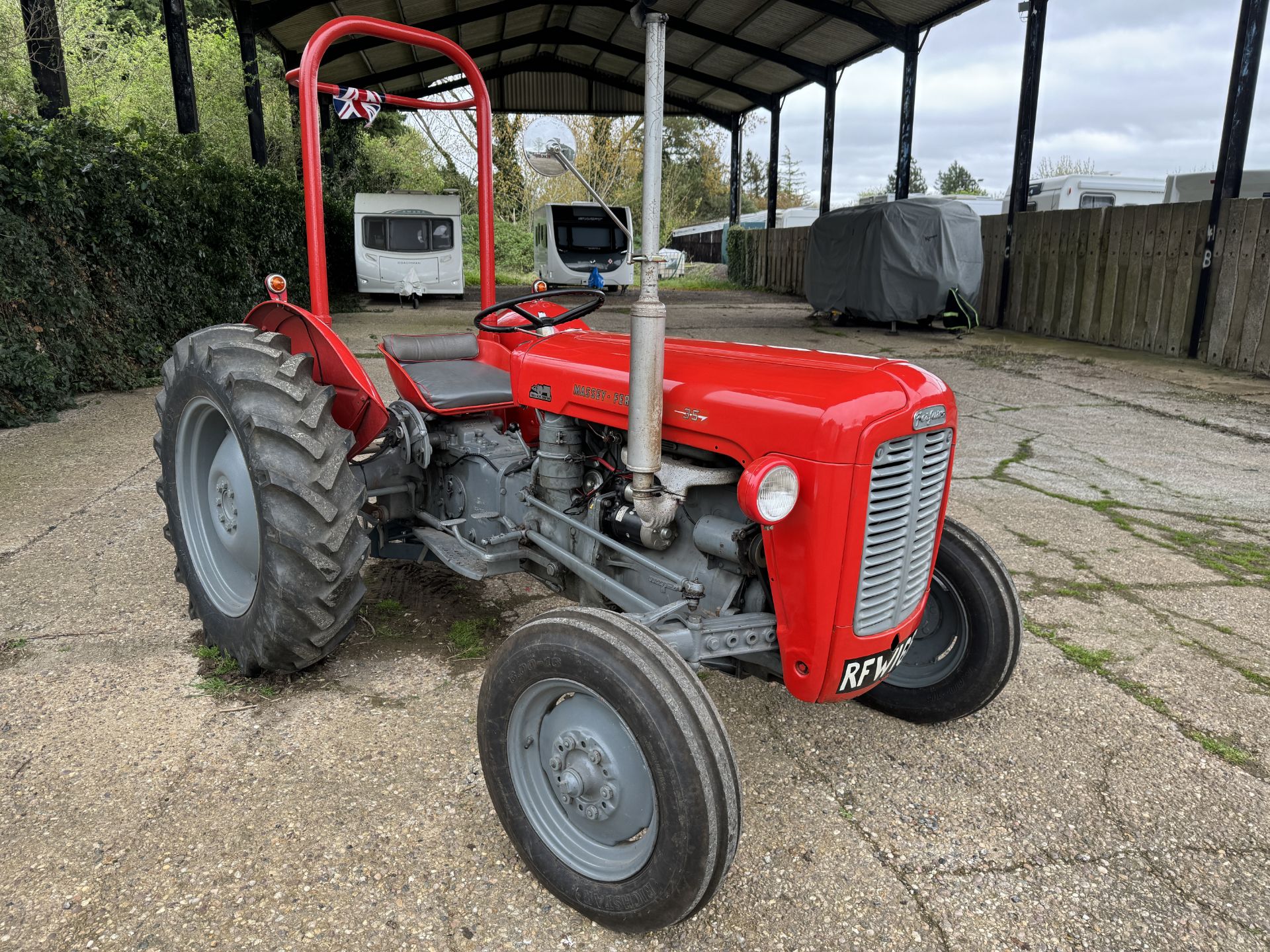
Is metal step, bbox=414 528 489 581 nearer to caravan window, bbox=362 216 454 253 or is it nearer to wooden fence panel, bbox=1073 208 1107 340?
wooden fence panel, bbox=1073 208 1107 340

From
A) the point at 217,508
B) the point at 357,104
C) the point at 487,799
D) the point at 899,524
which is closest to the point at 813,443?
the point at 899,524

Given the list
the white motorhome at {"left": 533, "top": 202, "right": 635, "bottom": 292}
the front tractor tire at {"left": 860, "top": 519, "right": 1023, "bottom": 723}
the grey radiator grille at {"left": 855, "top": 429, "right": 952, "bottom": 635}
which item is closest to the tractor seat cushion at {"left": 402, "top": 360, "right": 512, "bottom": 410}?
the grey radiator grille at {"left": 855, "top": 429, "right": 952, "bottom": 635}

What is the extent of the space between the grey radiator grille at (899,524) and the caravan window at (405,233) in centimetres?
1515

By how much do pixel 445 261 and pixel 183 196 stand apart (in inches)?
334

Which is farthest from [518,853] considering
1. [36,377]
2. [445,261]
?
[445,261]

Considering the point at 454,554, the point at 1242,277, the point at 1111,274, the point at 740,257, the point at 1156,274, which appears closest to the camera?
the point at 454,554

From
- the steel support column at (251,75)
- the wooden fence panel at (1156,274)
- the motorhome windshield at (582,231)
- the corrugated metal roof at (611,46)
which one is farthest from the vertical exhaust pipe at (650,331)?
the motorhome windshield at (582,231)

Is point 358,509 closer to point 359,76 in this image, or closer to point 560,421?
point 560,421

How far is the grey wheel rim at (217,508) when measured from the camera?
9.40 ft

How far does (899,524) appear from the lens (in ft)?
6.62

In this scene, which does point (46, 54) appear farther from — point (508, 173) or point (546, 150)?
point (508, 173)

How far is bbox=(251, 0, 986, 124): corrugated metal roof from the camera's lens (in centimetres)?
1427

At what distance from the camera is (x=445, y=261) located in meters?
16.2

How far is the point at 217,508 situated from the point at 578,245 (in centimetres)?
1668
